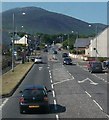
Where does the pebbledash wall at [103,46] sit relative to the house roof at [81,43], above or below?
below

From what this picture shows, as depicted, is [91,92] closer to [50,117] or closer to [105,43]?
[50,117]

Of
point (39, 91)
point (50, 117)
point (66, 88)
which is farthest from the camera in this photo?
point (66, 88)

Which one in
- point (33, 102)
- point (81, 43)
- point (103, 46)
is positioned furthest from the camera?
point (81, 43)

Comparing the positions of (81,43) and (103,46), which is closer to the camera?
(103,46)

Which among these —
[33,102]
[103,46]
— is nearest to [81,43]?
[103,46]

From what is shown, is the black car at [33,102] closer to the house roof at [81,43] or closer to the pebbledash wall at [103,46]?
the pebbledash wall at [103,46]

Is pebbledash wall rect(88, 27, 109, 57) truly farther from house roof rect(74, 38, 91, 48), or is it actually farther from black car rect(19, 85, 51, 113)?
black car rect(19, 85, 51, 113)

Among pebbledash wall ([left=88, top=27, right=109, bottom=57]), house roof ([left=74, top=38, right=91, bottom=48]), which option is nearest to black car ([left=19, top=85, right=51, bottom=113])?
pebbledash wall ([left=88, top=27, right=109, bottom=57])

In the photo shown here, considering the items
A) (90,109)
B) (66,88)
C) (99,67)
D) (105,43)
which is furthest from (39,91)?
(105,43)

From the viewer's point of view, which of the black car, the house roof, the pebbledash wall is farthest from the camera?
the house roof

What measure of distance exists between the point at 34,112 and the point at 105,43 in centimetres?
9100

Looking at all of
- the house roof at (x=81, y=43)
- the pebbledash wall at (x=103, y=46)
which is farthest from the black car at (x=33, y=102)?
the house roof at (x=81, y=43)

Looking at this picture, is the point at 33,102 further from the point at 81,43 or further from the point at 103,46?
the point at 81,43

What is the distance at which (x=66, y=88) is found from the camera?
38.1 meters
